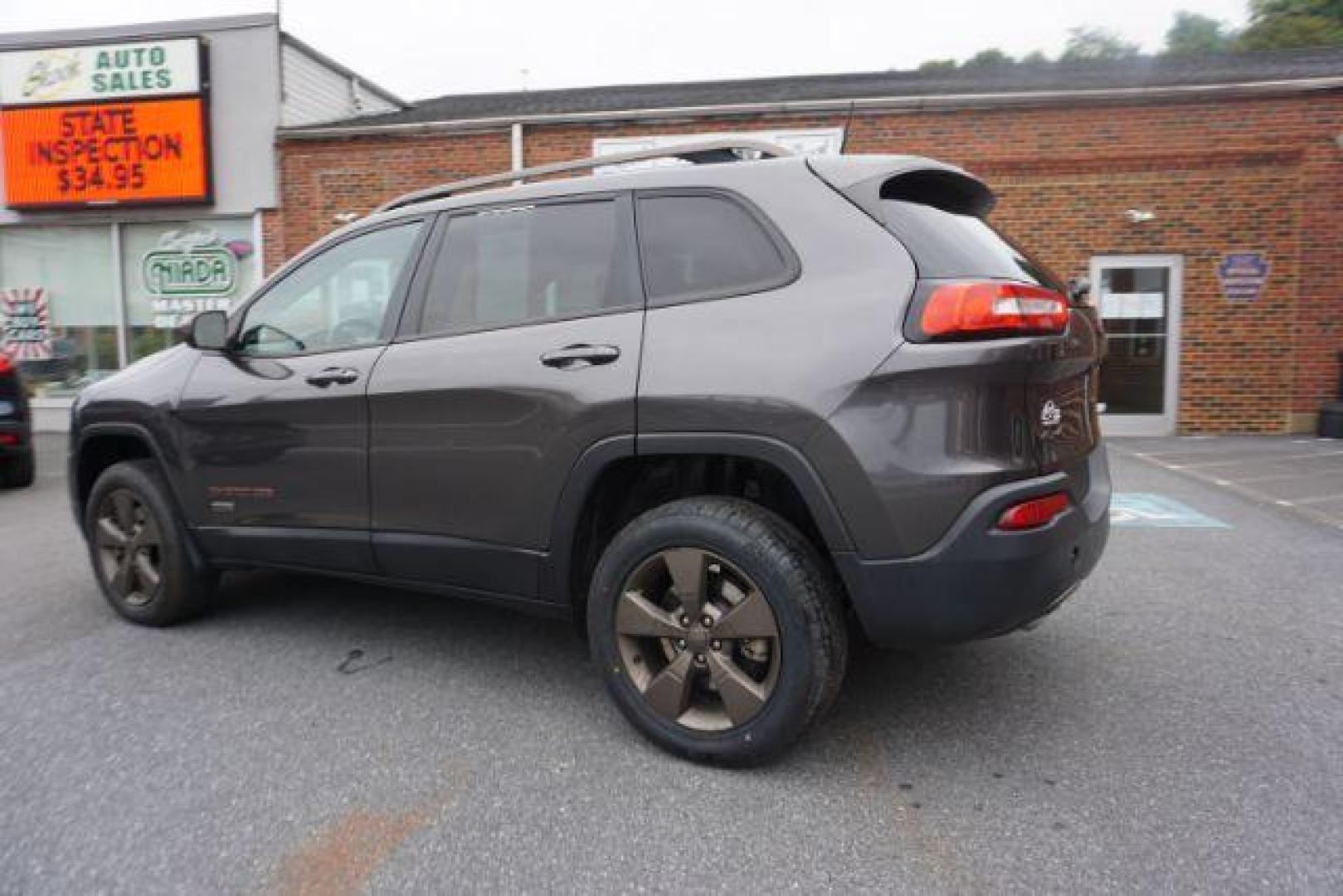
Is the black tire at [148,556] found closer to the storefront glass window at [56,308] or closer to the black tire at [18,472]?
the black tire at [18,472]

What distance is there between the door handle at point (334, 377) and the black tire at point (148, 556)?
3.59 ft

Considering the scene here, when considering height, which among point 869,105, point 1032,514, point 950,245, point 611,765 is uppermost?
point 869,105

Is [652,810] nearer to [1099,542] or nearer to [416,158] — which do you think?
[1099,542]

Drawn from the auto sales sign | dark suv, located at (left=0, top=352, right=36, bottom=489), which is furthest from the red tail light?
the auto sales sign

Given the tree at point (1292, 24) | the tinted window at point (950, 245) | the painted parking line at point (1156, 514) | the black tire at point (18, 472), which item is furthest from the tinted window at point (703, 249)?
the tree at point (1292, 24)

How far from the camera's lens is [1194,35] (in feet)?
161

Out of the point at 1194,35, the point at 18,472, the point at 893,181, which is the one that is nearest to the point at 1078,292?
the point at 893,181

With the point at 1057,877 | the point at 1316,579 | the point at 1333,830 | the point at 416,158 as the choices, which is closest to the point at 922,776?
the point at 1057,877

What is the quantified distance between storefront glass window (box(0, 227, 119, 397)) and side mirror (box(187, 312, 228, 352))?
1099 centimetres

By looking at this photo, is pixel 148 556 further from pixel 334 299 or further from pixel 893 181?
pixel 893 181

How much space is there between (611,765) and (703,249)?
1558 millimetres

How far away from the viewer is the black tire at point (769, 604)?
253 cm

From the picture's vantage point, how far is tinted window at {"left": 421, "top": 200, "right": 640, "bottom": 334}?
2.96m

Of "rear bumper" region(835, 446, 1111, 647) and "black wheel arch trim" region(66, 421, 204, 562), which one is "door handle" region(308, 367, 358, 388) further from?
"rear bumper" region(835, 446, 1111, 647)
